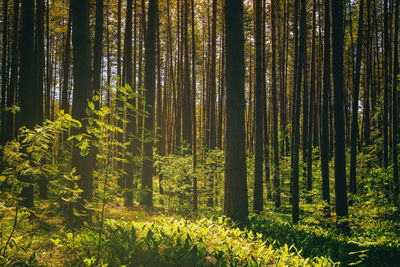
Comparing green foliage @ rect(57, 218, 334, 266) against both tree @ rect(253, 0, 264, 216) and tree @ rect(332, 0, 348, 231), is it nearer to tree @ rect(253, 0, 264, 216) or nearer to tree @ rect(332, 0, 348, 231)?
tree @ rect(332, 0, 348, 231)

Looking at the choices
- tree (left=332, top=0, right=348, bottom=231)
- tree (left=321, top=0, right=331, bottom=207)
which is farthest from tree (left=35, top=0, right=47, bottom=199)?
tree (left=321, top=0, right=331, bottom=207)

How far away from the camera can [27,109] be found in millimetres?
6754

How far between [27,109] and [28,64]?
146 centimetres

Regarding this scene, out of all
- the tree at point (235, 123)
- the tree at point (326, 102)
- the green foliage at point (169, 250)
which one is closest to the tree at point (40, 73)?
the green foliage at point (169, 250)

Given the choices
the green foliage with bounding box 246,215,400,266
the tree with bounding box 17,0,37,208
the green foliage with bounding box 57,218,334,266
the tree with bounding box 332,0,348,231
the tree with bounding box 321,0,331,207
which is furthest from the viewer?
the tree with bounding box 321,0,331,207

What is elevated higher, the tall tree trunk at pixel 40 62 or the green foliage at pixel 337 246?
the tall tree trunk at pixel 40 62

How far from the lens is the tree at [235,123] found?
216 inches

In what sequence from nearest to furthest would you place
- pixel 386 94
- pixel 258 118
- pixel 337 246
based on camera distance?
pixel 337 246, pixel 258 118, pixel 386 94

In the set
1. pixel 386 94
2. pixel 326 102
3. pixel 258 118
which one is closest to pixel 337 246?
pixel 258 118

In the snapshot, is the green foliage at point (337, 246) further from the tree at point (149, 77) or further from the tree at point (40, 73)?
the tree at point (40, 73)

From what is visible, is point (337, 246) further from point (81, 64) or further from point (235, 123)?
point (81, 64)

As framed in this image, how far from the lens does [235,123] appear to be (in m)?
5.56

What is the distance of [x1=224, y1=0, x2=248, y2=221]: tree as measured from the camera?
18.0 feet

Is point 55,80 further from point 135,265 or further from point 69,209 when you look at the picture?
point 135,265
